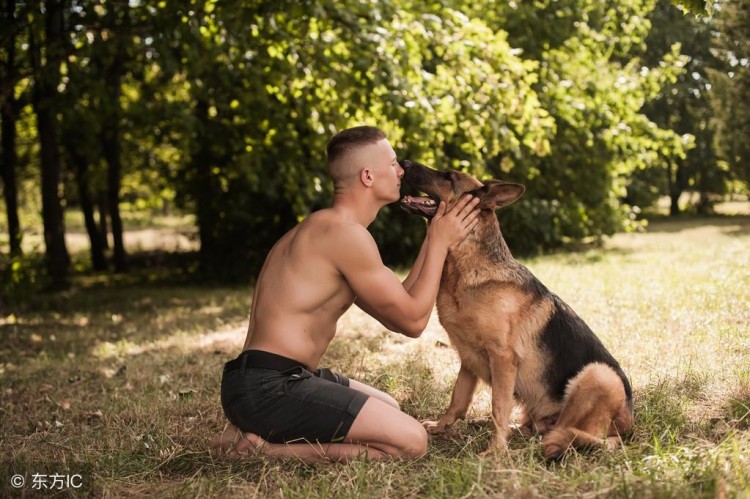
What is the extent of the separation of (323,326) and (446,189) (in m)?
1.18

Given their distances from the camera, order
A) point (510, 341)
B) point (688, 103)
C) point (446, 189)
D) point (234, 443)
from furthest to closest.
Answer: point (688, 103) < point (446, 189) < point (510, 341) < point (234, 443)

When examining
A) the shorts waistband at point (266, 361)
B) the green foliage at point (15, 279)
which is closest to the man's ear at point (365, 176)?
the shorts waistband at point (266, 361)

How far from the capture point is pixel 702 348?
5574mm

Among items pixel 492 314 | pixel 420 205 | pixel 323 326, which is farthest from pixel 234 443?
pixel 420 205

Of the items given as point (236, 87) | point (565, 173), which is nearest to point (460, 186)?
point (236, 87)

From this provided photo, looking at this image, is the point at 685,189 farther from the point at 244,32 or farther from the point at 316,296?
the point at 316,296

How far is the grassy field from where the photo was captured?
330cm

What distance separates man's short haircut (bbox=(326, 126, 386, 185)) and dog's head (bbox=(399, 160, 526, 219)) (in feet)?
1.39

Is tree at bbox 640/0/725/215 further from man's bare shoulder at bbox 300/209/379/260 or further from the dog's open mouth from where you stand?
man's bare shoulder at bbox 300/209/379/260

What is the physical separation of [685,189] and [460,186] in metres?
34.6

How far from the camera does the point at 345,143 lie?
4.03 m

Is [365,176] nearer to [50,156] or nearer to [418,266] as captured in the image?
[418,266]

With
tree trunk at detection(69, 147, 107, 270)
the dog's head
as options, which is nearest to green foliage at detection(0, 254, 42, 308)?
the dog's head

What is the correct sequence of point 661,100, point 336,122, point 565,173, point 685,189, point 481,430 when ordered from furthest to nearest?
point 685,189 → point 661,100 → point 565,173 → point 336,122 → point 481,430
